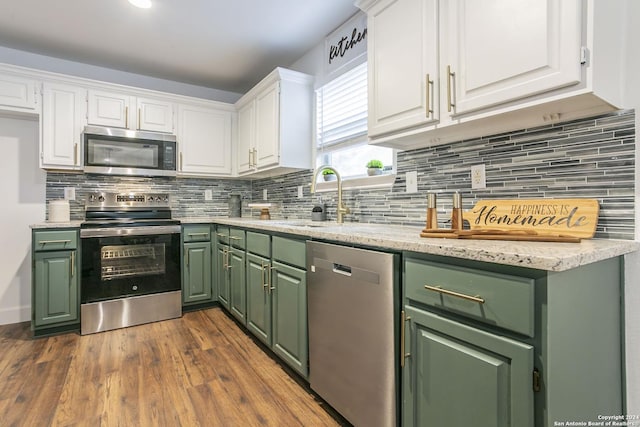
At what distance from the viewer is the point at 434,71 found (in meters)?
1.44

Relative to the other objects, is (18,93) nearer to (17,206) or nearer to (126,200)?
(17,206)

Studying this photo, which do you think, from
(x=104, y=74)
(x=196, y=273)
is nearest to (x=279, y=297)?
(x=196, y=273)

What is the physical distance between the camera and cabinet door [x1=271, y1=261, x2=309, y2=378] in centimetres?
177

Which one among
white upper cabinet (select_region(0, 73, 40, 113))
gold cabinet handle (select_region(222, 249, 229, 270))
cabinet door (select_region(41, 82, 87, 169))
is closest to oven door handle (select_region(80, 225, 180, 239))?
gold cabinet handle (select_region(222, 249, 229, 270))

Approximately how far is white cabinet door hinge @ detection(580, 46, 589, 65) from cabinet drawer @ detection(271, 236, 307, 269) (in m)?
1.31

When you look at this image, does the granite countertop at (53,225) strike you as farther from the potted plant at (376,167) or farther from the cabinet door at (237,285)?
the potted plant at (376,167)

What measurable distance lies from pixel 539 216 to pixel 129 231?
9.40 feet

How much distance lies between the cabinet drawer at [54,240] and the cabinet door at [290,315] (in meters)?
1.75

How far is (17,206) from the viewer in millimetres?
2979

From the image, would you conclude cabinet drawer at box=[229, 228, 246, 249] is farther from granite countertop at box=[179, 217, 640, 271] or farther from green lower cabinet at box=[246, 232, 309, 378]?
granite countertop at box=[179, 217, 640, 271]

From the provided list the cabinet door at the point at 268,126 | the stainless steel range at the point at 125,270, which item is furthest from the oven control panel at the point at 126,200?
the cabinet door at the point at 268,126

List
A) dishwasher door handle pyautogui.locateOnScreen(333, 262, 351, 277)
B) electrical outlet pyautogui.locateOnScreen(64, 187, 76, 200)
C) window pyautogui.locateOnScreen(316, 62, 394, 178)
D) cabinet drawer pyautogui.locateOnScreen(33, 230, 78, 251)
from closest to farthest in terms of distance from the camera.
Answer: dishwasher door handle pyautogui.locateOnScreen(333, 262, 351, 277), window pyautogui.locateOnScreen(316, 62, 394, 178), cabinet drawer pyautogui.locateOnScreen(33, 230, 78, 251), electrical outlet pyautogui.locateOnScreen(64, 187, 76, 200)

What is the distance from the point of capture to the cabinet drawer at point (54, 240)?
2512 millimetres

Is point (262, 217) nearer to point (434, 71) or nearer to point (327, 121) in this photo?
point (327, 121)
